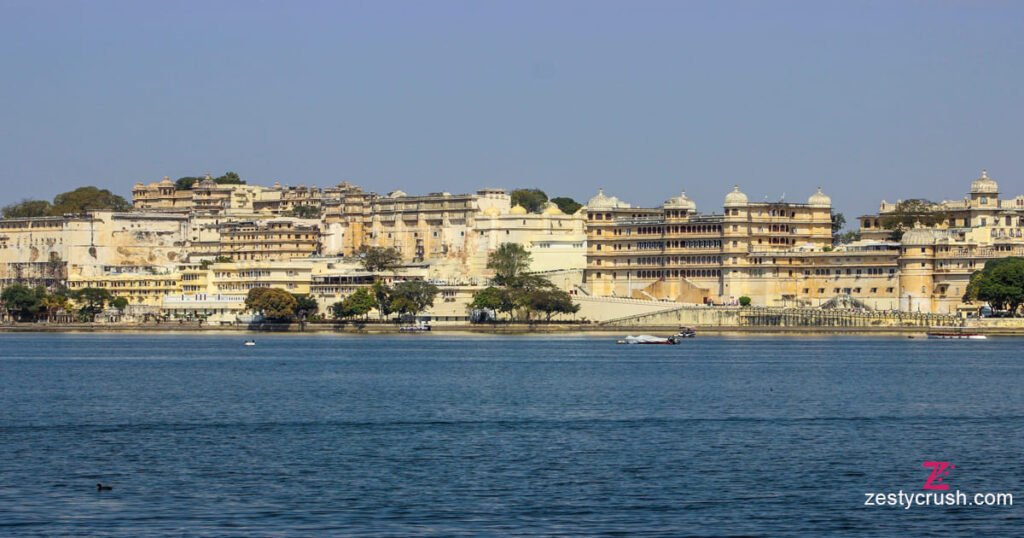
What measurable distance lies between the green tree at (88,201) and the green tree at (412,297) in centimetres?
5215

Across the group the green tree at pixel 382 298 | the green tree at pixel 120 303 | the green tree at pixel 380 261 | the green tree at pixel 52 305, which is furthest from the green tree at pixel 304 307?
the green tree at pixel 52 305

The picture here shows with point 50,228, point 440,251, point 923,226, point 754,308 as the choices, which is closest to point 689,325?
point 754,308

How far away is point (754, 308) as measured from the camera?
106m

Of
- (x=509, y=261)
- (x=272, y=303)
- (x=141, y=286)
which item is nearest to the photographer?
(x=272, y=303)

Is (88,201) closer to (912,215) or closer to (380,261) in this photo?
(380,261)

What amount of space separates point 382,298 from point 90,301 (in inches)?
945

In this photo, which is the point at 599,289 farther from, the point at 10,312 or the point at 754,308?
the point at 10,312

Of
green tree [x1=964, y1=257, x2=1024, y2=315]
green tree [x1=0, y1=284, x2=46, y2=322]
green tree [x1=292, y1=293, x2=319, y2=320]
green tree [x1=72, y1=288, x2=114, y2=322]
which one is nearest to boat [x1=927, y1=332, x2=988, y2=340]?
green tree [x1=964, y1=257, x2=1024, y2=315]

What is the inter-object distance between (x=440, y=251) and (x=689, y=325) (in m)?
30.1

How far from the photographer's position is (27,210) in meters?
158

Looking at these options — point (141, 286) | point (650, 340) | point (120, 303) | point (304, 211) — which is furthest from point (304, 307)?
point (304, 211)

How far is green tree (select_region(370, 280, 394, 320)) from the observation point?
11231cm

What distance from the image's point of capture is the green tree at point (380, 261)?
12131 cm

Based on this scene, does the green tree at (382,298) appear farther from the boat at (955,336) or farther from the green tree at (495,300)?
the boat at (955,336)
